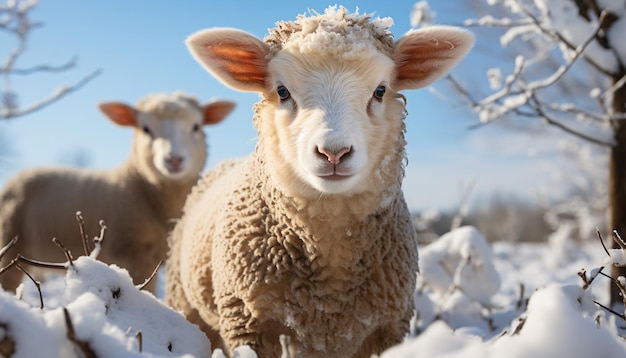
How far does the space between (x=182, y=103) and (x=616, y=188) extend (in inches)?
180

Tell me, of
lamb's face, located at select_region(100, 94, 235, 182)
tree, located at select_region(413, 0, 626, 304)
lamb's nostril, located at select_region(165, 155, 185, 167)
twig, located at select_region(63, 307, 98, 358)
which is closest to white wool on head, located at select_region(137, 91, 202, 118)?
lamb's face, located at select_region(100, 94, 235, 182)

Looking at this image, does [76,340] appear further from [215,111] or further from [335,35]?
[215,111]

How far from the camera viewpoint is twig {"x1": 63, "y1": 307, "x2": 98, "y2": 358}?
1298 millimetres

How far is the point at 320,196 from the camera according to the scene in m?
2.46

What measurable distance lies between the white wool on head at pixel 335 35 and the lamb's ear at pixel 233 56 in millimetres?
109

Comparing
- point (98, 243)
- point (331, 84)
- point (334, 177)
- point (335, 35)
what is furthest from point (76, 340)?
point (335, 35)

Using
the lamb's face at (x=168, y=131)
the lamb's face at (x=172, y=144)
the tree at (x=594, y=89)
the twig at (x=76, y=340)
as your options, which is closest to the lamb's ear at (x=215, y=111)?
the lamb's face at (x=168, y=131)

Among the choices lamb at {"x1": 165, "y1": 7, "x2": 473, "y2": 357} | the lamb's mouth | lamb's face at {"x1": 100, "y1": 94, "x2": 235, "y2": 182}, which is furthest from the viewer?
lamb's face at {"x1": 100, "y1": 94, "x2": 235, "y2": 182}

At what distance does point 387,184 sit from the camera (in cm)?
256

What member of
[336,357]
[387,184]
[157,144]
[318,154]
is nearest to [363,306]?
[336,357]

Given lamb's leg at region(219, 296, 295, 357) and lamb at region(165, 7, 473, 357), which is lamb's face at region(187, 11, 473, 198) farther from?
lamb's leg at region(219, 296, 295, 357)

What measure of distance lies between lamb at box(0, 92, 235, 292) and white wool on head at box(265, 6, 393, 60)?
3489mm

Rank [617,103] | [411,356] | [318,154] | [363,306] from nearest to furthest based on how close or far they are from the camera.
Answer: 1. [411,356]
2. [318,154]
3. [363,306]
4. [617,103]

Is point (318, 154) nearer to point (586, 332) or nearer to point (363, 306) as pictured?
point (363, 306)
